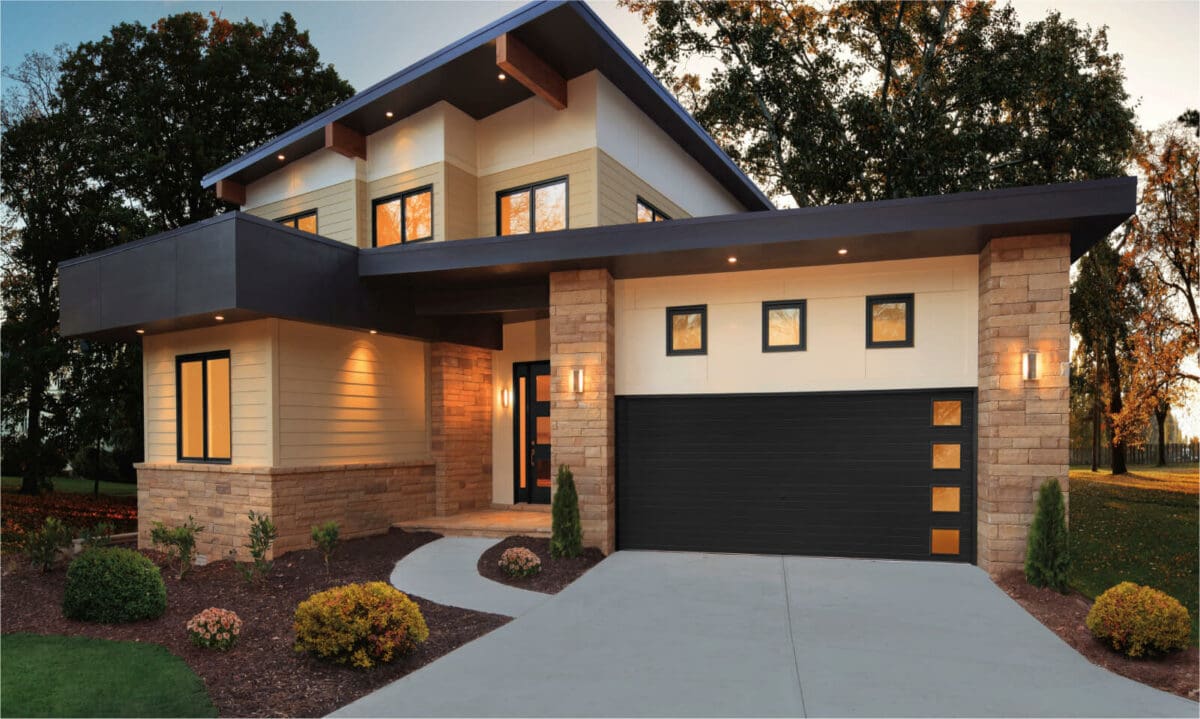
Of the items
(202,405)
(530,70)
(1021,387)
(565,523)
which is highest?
(530,70)

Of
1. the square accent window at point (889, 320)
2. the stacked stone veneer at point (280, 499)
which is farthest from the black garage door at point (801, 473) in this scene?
the stacked stone veneer at point (280, 499)

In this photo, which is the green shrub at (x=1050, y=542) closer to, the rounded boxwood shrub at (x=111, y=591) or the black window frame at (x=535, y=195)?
the black window frame at (x=535, y=195)

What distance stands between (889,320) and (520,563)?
5601 mm

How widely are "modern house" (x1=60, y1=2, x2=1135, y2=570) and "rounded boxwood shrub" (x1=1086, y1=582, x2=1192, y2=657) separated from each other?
2.31m

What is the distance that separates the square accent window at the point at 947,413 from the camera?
29.5ft

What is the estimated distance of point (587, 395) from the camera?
389 inches

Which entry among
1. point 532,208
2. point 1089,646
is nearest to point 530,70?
point 532,208

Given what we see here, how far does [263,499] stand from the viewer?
32.1 ft

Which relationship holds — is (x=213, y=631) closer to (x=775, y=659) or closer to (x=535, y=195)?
(x=775, y=659)

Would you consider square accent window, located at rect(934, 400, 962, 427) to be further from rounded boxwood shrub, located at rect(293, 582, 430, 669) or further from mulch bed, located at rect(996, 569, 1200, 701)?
rounded boxwood shrub, located at rect(293, 582, 430, 669)

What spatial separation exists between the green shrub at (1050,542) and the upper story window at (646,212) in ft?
23.9

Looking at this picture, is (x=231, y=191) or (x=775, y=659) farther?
(x=231, y=191)

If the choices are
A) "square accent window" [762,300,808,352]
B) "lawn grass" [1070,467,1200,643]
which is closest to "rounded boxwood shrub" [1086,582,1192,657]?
"lawn grass" [1070,467,1200,643]

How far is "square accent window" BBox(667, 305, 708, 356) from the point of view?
9953 millimetres
